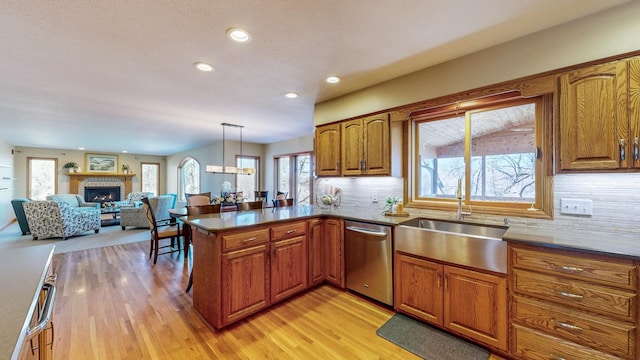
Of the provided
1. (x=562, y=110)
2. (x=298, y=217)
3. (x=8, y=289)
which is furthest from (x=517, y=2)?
(x=8, y=289)

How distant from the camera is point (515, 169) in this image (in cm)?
230

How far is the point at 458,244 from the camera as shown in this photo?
1956mm

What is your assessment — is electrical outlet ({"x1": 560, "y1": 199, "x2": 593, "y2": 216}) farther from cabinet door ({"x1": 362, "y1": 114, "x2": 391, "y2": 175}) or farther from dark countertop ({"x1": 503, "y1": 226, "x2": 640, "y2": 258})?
cabinet door ({"x1": 362, "y1": 114, "x2": 391, "y2": 175})

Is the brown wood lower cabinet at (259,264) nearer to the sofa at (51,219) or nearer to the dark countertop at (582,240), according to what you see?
the dark countertop at (582,240)

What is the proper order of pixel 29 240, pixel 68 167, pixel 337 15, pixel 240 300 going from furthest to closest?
pixel 68 167
pixel 29 240
pixel 240 300
pixel 337 15

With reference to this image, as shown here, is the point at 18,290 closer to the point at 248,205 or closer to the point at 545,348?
the point at 545,348

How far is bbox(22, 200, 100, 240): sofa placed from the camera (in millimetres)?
5188

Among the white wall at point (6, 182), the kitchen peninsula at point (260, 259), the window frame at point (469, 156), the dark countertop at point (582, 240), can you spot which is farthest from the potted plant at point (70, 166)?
the dark countertop at point (582, 240)

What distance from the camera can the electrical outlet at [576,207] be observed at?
1.85 m

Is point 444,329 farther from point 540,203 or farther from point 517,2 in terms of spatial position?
point 517,2

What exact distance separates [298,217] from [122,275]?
106 inches

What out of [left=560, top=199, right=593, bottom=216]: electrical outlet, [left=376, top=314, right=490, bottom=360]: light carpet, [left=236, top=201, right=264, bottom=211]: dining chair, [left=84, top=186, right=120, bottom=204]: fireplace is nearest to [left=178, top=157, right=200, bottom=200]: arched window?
[left=84, top=186, right=120, bottom=204]: fireplace

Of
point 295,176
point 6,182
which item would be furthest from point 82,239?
point 295,176

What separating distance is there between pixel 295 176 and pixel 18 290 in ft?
19.8
